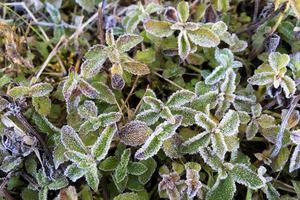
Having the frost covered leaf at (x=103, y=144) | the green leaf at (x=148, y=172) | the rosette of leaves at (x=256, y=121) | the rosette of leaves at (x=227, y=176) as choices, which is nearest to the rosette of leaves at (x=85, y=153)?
the frost covered leaf at (x=103, y=144)

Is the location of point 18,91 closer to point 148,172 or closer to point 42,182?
point 42,182

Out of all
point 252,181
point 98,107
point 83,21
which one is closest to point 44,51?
point 83,21

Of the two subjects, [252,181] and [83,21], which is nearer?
[252,181]

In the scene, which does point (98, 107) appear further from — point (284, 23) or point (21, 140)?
point (284, 23)

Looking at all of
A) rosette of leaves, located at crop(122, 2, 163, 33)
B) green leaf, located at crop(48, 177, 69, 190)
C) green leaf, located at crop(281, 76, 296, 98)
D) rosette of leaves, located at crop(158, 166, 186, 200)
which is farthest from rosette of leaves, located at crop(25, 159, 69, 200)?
green leaf, located at crop(281, 76, 296, 98)

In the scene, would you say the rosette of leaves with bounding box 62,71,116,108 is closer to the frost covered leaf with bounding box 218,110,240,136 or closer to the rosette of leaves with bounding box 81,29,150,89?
the rosette of leaves with bounding box 81,29,150,89

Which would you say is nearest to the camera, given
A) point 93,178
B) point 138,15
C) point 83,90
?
point 93,178

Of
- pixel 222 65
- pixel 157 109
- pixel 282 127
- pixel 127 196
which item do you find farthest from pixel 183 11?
pixel 127 196
